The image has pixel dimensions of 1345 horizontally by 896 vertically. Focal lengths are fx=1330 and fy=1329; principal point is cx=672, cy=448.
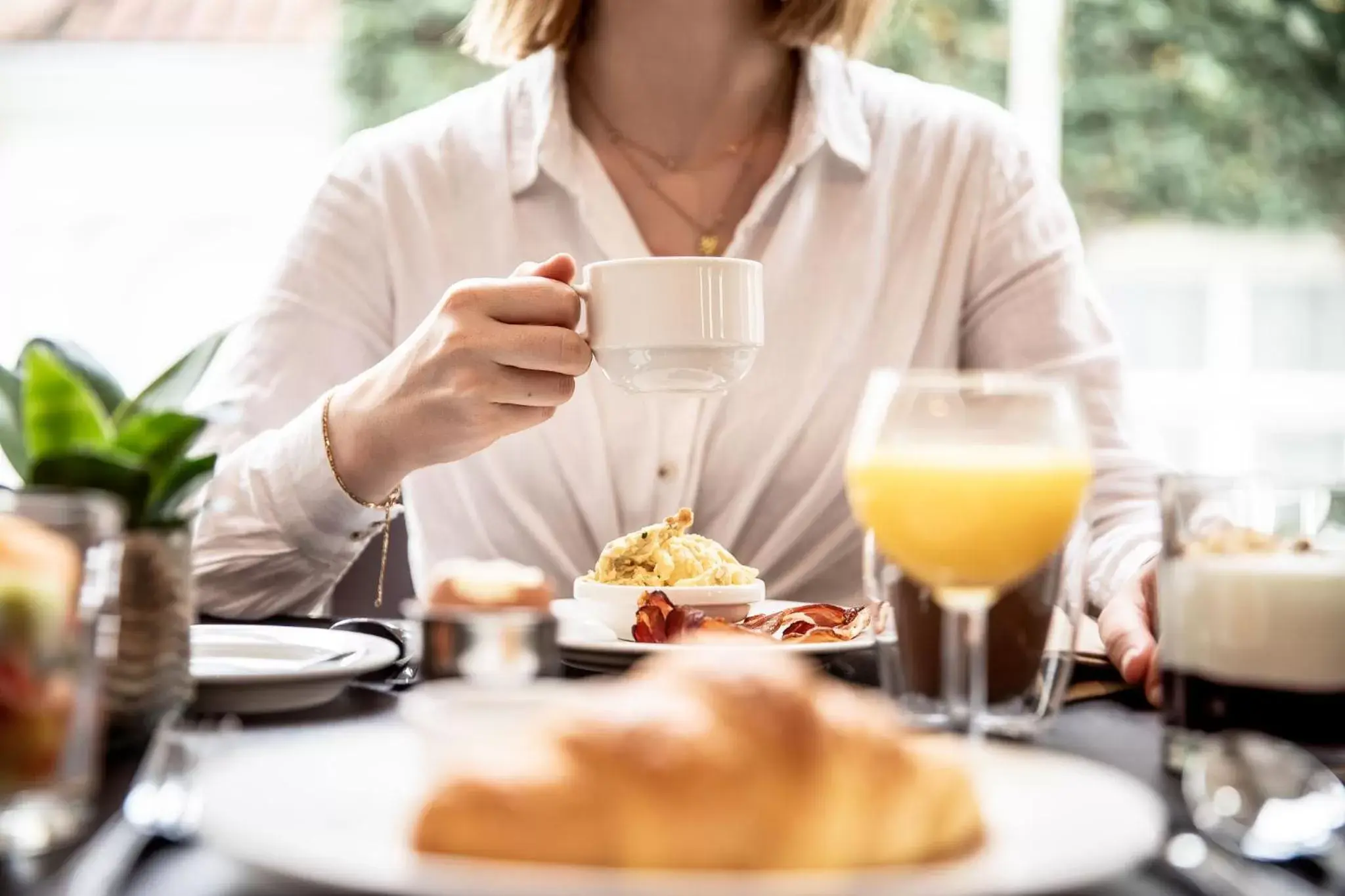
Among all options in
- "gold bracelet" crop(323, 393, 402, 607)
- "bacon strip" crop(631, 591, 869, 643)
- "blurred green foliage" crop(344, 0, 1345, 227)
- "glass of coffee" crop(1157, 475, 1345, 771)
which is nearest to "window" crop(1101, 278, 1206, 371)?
"blurred green foliage" crop(344, 0, 1345, 227)

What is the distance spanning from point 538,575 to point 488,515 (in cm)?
102

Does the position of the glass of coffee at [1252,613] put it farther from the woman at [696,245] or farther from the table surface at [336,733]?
the woman at [696,245]

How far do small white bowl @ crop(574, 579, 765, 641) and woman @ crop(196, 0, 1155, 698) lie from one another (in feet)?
1.93

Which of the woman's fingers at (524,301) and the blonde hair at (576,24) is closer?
the woman's fingers at (524,301)

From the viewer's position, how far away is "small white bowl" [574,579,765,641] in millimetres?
1104

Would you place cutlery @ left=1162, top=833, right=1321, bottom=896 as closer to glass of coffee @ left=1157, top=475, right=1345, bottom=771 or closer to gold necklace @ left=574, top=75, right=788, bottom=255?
glass of coffee @ left=1157, top=475, right=1345, bottom=771

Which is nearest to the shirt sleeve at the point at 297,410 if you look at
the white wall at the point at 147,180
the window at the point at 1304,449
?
the white wall at the point at 147,180

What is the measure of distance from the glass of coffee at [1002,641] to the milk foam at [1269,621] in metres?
0.12

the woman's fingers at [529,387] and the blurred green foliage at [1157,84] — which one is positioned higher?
the blurred green foliage at [1157,84]

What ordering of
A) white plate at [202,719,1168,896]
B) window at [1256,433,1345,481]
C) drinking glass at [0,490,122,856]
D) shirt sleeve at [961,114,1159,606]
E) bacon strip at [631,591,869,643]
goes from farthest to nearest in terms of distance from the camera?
window at [1256,433,1345,481], shirt sleeve at [961,114,1159,606], bacon strip at [631,591,869,643], drinking glass at [0,490,122,856], white plate at [202,719,1168,896]

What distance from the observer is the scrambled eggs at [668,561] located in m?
1.19

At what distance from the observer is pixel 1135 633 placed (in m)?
0.98

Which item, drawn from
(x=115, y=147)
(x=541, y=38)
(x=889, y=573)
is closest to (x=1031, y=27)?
(x=541, y=38)

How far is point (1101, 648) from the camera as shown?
1148 mm
